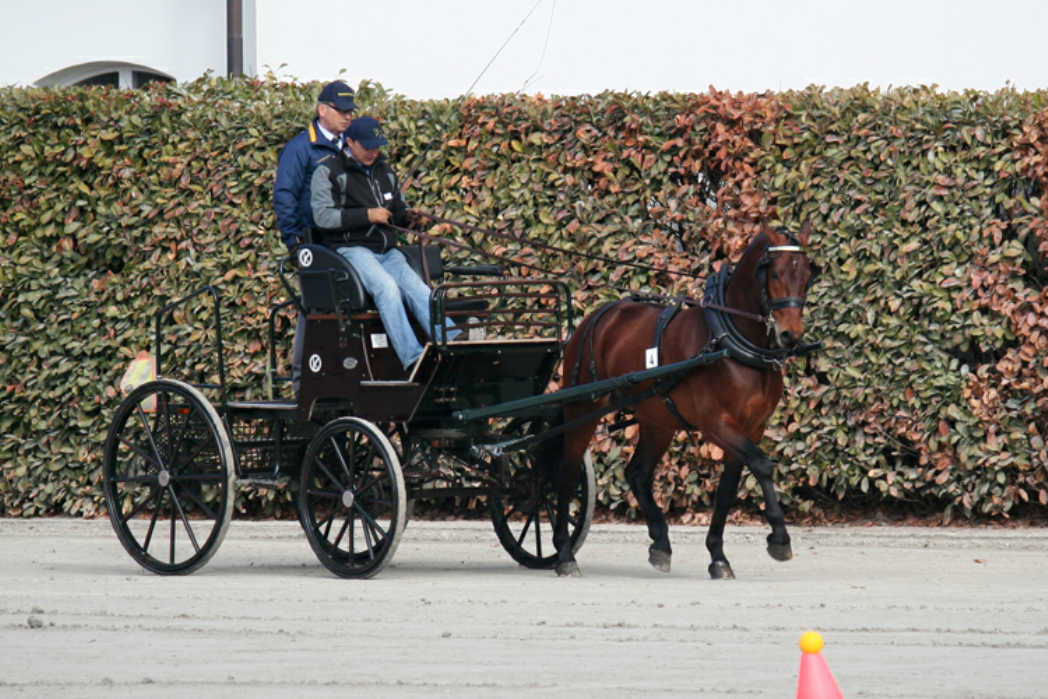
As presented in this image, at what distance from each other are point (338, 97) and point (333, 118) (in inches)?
4.7

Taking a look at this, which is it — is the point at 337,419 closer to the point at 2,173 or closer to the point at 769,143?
the point at 769,143

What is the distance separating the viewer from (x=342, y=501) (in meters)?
8.33

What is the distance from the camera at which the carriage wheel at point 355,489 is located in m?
8.05

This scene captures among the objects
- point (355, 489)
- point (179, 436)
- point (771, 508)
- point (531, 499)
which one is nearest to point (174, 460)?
point (179, 436)

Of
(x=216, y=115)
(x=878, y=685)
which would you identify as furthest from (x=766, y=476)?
(x=216, y=115)

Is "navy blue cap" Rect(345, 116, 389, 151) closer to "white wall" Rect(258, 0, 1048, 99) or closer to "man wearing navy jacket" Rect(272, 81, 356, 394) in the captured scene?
"man wearing navy jacket" Rect(272, 81, 356, 394)

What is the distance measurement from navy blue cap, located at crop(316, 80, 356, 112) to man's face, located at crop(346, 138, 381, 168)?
251mm

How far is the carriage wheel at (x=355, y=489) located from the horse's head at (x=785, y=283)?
200 cm

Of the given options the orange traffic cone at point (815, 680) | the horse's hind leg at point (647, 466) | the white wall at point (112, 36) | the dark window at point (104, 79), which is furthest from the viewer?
the dark window at point (104, 79)

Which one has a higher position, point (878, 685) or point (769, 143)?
point (769, 143)

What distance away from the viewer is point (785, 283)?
7895mm

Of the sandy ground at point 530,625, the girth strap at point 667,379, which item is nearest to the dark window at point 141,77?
the sandy ground at point 530,625

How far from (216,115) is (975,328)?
540 centimetres

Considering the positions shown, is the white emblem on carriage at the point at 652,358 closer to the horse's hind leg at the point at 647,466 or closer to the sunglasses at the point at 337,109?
the horse's hind leg at the point at 647,466
